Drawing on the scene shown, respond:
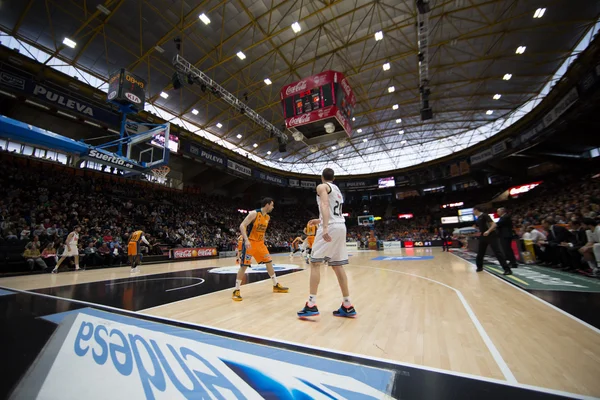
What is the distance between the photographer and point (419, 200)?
3756 cm

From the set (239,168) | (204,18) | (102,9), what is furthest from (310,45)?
(239,168)

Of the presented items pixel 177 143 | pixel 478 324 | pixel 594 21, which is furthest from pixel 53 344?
pixel 594 21

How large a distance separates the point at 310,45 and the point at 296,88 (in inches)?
195

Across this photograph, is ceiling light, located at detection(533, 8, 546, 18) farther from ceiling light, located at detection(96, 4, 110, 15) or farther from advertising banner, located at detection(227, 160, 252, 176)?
advertising banner, located at detection(227, 160, 252, 176)

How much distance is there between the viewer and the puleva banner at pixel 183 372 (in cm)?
152

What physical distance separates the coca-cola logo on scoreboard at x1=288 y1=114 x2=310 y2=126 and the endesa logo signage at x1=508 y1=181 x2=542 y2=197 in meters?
25.8

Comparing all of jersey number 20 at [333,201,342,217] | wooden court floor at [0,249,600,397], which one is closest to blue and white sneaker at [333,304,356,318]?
wooden court floor at [0,249,600,397]

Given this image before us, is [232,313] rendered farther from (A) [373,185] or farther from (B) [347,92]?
(A) [373,185]

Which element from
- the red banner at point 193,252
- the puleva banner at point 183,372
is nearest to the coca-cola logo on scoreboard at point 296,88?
the puleva banner at point 183,372

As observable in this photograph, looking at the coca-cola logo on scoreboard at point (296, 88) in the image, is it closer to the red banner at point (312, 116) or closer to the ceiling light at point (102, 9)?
the red banner at point (312, 116)

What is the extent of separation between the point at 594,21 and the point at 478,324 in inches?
777

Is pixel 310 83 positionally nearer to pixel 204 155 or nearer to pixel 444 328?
pixel 444 328

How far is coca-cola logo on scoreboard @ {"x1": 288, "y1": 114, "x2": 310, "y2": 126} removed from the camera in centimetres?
1109

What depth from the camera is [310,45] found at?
14.5 meters
